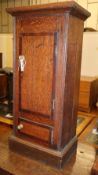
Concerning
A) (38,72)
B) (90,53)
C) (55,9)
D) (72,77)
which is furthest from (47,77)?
(90,53)

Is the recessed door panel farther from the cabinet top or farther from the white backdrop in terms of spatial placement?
the white backdrop

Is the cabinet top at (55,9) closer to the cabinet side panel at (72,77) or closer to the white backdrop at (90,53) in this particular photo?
the cabinet side panel at (72,77)

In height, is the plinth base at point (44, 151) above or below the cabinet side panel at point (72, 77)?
below

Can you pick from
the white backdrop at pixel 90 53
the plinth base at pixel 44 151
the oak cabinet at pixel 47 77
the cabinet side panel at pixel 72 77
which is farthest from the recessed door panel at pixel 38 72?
the white backdrop at pixel 90 53

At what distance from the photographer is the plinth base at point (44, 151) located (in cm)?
126

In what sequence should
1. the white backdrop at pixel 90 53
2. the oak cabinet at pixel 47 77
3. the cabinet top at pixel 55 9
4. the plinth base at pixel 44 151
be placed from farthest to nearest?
1. the white backdrop at pixel 90 53
2. the plinth base at pixel 44 151
3. the oak cabinet at pixel 47 77
4. the cabinet top at pixel 55 9

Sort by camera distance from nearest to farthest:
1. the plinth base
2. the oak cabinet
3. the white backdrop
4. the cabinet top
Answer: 1. the cabinet top
2. the oak cabinet
3. the plinth base
4. the white backdrop

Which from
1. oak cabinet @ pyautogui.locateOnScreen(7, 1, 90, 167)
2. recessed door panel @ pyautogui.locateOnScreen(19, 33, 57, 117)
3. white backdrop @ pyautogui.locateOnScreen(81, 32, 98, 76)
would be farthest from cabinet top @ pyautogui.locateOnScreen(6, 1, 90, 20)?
white backdrop @ pyautogui.locateOnScreen(81, 32, 98, 76)

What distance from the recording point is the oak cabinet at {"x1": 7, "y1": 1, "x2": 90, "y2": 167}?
1.13 m

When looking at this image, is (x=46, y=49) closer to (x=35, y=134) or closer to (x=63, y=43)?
(x=63, y=43)

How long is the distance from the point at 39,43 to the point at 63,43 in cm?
18

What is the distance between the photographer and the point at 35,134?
1.35 m

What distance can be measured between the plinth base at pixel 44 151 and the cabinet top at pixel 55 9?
946 mm

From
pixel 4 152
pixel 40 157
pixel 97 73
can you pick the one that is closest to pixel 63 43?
pixel 40 157
